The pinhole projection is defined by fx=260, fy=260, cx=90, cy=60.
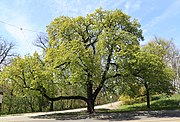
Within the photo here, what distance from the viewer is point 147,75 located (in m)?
25.6

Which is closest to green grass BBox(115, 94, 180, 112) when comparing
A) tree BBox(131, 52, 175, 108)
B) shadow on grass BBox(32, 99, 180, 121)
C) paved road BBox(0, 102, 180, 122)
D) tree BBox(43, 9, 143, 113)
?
shadow on grass BBox(32, 99, 180, 121)

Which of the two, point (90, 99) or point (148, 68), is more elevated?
point (148, 68)

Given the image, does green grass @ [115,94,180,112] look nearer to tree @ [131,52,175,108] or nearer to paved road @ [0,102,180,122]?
tree @ [131,52,175,108]

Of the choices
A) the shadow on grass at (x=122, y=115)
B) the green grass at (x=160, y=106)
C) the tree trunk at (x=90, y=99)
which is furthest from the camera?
the green grass at (x=160, y=106)

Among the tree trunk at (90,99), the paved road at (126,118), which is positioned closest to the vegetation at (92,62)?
the tree trunk at (90,99)

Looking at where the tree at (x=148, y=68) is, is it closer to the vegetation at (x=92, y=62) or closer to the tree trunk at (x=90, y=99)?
the vegetation at (x=92, y=62)

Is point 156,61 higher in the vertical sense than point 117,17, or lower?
lower

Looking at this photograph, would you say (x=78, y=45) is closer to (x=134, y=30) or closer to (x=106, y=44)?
(x=106, y=44)

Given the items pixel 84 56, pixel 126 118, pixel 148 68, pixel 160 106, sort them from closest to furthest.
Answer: pixel 126 118
pixel 84 56
pixel 148 68
pixel 160 106

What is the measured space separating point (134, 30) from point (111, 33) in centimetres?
366

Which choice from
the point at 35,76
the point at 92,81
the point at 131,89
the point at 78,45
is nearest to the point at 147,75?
the point at 131,89

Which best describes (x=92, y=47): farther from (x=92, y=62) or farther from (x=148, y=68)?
(x=148, y=68)

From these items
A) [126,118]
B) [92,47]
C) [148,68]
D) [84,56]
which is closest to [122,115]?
[126,118]


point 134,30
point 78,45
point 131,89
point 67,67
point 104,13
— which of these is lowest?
point 131,89
